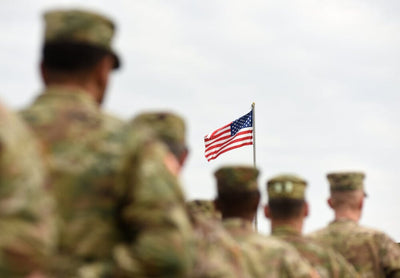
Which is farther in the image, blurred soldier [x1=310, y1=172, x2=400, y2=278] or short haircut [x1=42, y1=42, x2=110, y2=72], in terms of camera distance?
blurred soldier [x1=310, y1=172, x2=400, y2=278]

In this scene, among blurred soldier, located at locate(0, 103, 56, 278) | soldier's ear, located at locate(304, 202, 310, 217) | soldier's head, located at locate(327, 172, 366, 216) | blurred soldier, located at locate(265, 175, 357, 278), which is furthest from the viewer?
soldier's head, located at locate(327, 172, 366, 216)

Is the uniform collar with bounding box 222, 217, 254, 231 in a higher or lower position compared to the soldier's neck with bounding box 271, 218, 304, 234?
higher

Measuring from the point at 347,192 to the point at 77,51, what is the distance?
719 cm

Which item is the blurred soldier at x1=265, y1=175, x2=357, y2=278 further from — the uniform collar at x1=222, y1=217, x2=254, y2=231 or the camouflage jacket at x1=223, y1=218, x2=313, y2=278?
the uniform collar at x1=222, y1=217, x2=254, y2=231

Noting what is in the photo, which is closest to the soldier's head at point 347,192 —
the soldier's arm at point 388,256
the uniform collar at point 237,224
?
the soldier's arm at point 388,256

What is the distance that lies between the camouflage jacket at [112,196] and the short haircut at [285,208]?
5226 mm

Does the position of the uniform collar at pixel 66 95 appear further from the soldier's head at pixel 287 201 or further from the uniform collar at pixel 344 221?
the uniform collar at pixel 344 221

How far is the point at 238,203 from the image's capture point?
7824mm

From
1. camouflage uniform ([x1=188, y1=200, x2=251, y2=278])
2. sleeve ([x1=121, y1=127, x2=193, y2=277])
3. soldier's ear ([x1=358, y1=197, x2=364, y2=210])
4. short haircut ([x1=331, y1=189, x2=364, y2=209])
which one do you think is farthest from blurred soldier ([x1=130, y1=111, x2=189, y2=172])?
soldier's ear ([x1=358, y1=197, x2=364, y2=210])

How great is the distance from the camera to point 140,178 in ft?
13.5

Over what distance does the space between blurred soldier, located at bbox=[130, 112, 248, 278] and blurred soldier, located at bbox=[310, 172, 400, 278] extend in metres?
4.88

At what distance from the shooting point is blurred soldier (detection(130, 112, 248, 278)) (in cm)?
525

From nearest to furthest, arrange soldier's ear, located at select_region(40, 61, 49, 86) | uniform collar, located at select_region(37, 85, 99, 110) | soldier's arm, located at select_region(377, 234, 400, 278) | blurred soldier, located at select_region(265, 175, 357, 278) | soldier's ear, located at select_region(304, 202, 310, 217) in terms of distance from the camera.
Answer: uniform collar, located at select_region(37, 85, 99, 110)
soldier's ear, located at select_region(40, 61, 49, 86)
blurred soldier, located at select_region(265, 175, 357, 278)
soldier's ear, located at select_region(304, 202, 310, 217)
soldier's arm, located at select_region(377, 234, 400, 278)

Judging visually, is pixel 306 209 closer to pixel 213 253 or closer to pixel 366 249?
pixel 366 249
